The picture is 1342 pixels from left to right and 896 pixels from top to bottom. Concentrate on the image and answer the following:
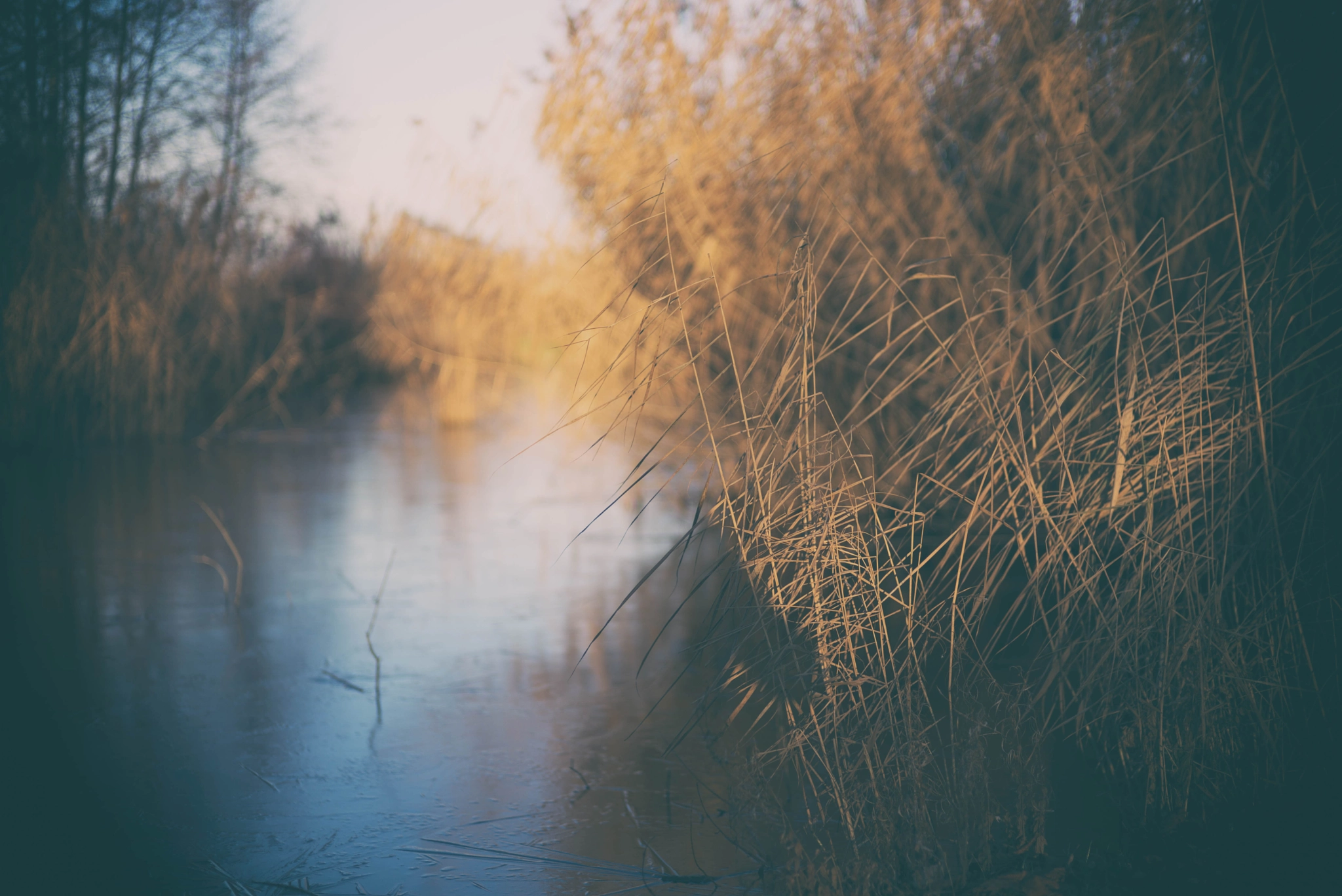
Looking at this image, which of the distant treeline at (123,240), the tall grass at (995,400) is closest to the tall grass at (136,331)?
the distant treeline at (123,240)

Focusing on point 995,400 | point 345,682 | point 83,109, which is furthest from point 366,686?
point 83,109

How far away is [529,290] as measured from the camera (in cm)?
705

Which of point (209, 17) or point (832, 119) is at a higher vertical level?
point (209, 17)

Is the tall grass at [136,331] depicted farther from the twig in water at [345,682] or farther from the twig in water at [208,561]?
the twig in water at [345,682]

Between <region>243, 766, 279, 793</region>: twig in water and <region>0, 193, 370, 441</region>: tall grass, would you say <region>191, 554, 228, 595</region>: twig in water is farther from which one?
<region>0, 193, 370, 441</region>: tall grass

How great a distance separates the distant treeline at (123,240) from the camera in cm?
884

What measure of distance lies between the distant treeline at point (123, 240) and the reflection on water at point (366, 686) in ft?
7.10

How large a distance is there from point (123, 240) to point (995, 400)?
922cm

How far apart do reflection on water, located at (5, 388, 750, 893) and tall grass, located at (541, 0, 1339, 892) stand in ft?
1.49

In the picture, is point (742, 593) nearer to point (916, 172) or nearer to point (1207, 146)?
point (1207, 146)

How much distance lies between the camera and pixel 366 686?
363 centimetres

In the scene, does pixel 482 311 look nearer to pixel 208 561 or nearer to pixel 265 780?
pixel 208 561

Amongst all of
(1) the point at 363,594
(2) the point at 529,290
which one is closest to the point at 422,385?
(2) the point at 529,290

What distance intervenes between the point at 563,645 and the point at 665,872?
6.01 ft
